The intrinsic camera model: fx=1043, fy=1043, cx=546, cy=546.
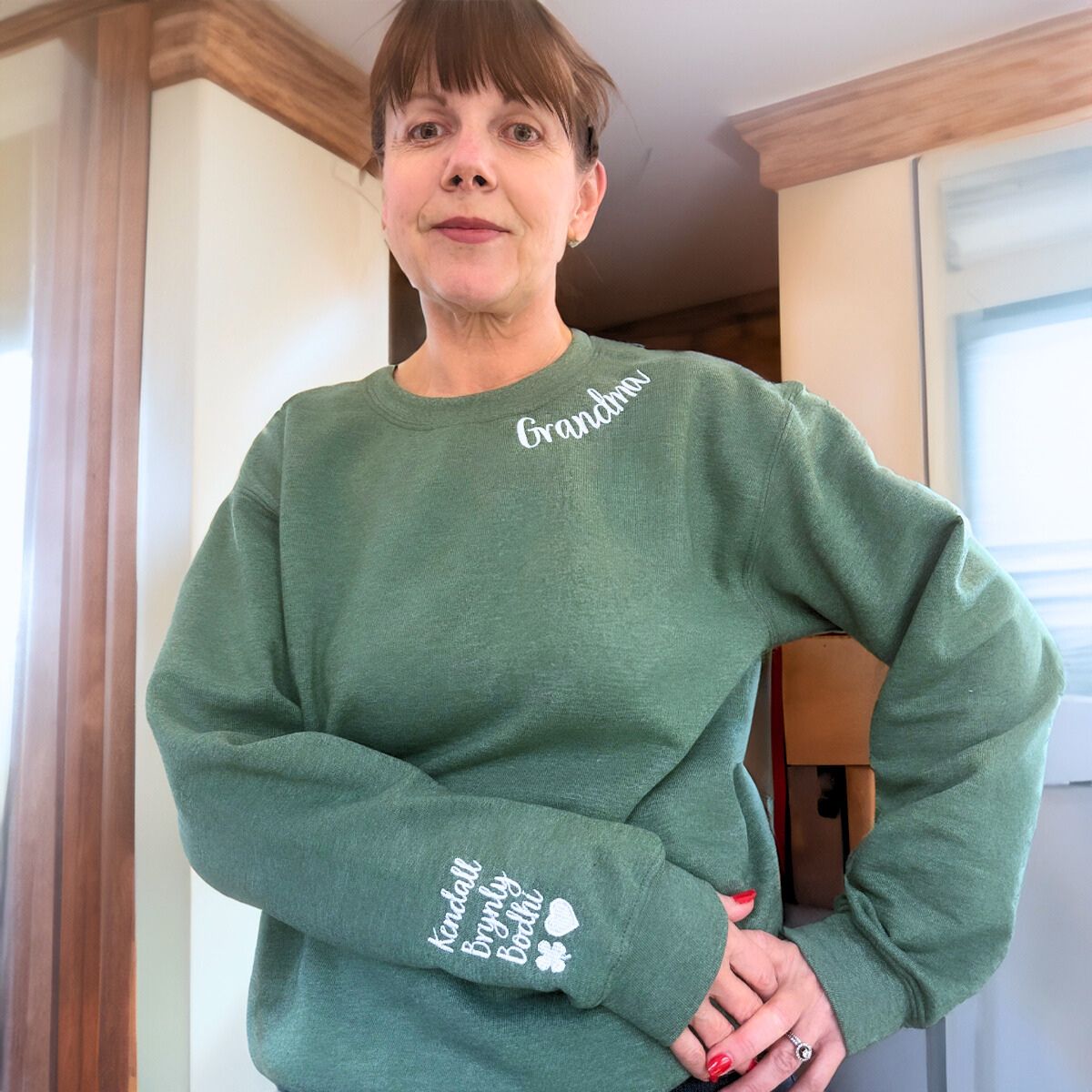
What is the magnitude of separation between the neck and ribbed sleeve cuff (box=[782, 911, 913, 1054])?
472 mm

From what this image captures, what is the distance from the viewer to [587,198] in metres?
0.90

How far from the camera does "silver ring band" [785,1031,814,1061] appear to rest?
0.69 m

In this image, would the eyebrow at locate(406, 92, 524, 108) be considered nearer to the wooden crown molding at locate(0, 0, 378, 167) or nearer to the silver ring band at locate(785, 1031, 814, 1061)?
the silver ring band at locate(785, 1031, 814, 1061)

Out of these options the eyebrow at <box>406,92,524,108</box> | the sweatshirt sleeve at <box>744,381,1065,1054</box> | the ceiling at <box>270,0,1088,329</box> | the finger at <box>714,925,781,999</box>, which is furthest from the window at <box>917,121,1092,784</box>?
the eyebrow at <box>406,92,524,108</box>

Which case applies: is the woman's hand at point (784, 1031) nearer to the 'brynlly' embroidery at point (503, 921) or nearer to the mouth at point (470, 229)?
the 'brynlly' embroidery at point (503, 921)

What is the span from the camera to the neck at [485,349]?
2.74ft

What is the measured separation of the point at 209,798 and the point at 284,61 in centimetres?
186

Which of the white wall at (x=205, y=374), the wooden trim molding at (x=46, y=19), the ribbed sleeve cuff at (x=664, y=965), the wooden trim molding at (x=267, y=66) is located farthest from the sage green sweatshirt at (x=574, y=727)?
the wooden trim molding at (x=46, y=19)

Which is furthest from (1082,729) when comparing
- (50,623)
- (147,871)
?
(50,623)

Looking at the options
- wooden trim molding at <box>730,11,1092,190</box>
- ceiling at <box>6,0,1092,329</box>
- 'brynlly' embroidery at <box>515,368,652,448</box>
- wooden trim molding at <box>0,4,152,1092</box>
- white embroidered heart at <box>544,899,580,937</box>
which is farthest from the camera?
wooden trim molding at <box>730,11,1092,190</box>

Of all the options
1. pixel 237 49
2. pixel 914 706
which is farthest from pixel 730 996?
pixel 237 49

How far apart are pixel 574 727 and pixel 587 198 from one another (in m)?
0.47

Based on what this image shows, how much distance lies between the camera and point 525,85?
798mm

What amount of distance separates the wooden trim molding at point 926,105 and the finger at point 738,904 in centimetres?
217
